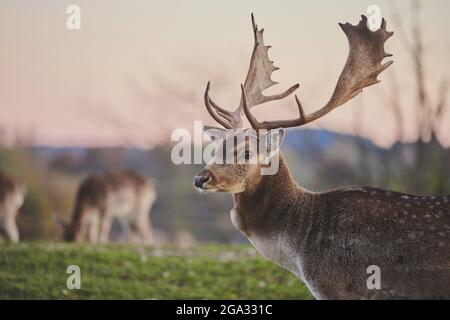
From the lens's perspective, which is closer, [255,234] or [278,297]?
[255,234]

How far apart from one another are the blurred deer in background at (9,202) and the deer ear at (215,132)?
32.2 feet

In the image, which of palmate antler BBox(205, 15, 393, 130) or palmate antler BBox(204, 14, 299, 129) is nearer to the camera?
palmate antler BBox(205, 15, 393, 130)

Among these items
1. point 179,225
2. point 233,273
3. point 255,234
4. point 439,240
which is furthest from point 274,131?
point 179,225

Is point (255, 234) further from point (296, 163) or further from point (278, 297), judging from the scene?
point (296, 163)

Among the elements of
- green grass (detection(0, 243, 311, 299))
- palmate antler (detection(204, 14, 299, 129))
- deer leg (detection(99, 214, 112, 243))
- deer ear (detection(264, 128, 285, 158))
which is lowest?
deer leg (detection(99, 214, 112, 243))

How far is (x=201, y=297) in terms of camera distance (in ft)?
29.0

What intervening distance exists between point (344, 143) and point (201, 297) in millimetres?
6737

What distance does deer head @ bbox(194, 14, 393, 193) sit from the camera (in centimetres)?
539

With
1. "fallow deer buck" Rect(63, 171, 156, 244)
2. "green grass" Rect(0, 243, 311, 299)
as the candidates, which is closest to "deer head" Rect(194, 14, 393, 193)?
"green grass" Rect(0, 243, 311, 299)

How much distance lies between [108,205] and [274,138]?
10.8 metres

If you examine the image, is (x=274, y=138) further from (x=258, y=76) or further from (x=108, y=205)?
(x=108, y=205)

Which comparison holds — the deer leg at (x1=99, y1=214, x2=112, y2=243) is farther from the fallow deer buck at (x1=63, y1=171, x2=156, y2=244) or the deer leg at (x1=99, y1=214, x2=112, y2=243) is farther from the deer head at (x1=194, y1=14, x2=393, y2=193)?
the deer head at (x1=194, y1=14, x2=393, y2=193)

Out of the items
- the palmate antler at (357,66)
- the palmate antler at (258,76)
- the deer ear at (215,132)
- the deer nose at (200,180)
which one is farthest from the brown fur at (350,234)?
the palmate antler at (258,76)

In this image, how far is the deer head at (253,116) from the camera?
539 cm
